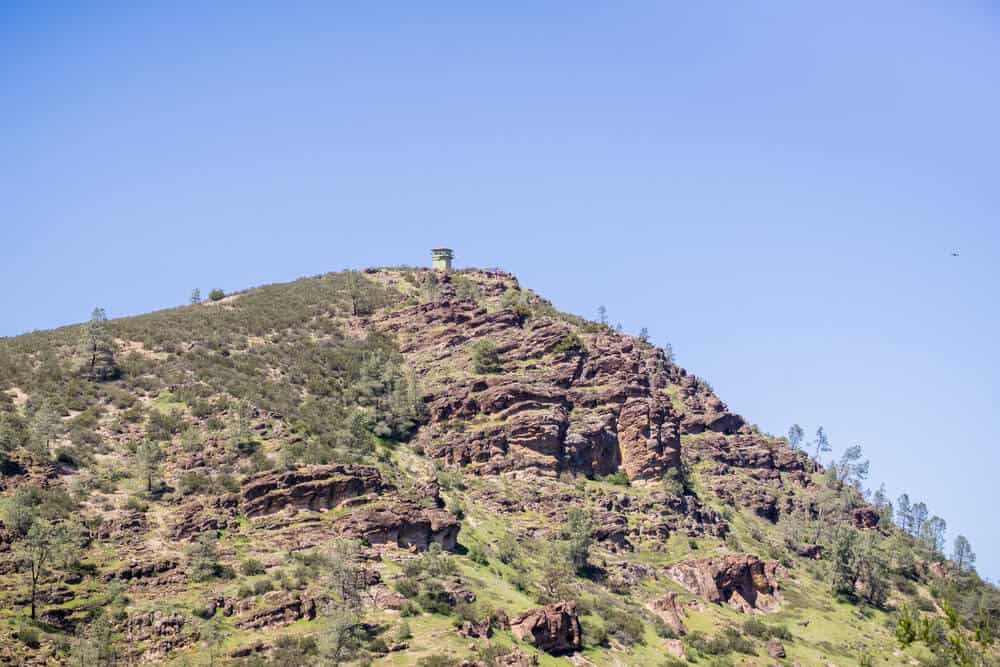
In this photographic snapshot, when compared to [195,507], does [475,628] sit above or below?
below

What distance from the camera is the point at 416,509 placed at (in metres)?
91.3

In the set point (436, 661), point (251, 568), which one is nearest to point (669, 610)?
point (436, 661)

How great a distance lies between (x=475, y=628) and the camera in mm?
76688

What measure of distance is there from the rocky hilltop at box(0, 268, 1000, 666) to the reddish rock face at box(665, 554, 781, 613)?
28cm

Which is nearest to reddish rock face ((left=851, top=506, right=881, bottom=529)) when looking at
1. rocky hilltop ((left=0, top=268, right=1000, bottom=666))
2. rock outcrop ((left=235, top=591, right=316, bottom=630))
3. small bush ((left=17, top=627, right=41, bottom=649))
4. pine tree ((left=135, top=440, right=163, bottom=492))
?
rocky hilltop ((left=0, top=268, right=1000, bottom=666))

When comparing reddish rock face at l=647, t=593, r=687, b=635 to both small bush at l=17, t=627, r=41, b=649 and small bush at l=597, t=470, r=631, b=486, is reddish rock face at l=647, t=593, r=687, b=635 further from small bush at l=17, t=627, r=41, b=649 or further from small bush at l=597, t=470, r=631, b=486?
small bush at l=17, t=627, r=41, b=649

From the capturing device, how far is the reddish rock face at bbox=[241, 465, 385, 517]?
89688 millimetres

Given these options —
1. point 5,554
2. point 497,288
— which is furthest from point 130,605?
point 497,288

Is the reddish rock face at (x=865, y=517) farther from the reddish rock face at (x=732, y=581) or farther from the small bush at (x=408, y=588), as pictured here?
the small bush at (x=408, y=588)

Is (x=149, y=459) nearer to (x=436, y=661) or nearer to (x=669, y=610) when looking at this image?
(x=436, y=661)

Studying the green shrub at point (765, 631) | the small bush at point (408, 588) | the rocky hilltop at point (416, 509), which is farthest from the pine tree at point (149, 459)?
the green shrub at point (765, 631)

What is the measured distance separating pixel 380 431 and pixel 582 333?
1545 inches

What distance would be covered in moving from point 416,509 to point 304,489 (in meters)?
10.2

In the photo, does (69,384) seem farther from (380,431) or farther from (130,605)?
(130,605)
